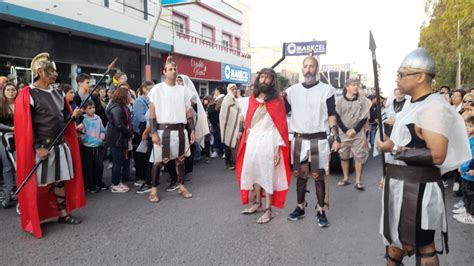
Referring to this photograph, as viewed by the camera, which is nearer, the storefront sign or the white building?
the white building

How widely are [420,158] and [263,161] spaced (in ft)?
7.68

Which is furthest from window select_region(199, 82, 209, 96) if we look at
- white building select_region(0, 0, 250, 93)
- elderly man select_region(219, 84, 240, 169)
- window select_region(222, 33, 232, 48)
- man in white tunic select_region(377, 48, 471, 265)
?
man in white tunic select_region(377, 48, 471, 265)

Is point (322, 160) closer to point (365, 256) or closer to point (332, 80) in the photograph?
point (365, 256)

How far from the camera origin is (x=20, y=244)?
12.6ft

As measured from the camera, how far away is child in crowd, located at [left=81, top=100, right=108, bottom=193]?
5848 millimetres

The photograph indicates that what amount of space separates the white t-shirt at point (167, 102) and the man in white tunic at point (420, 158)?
3.47 m

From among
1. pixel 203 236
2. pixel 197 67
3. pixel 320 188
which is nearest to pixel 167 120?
pixel 203 236

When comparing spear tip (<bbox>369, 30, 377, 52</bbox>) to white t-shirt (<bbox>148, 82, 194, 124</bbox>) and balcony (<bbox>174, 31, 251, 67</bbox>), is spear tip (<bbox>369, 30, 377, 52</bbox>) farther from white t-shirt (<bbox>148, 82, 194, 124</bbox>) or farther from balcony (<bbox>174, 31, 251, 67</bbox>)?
balcony (<bbox>174, 31, 251, 67</bbox>)

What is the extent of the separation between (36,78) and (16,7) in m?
6.28

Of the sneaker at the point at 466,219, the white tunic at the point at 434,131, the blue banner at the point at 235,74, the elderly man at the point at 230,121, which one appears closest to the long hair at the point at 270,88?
the white tunic at the point at 434,131

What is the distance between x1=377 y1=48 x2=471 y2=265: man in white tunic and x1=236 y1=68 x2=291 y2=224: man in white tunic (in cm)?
209

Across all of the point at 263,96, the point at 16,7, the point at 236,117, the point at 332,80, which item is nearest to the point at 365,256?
the point at 263,96

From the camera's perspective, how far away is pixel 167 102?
17.5ft

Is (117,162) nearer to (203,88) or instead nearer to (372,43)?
(372,43)
